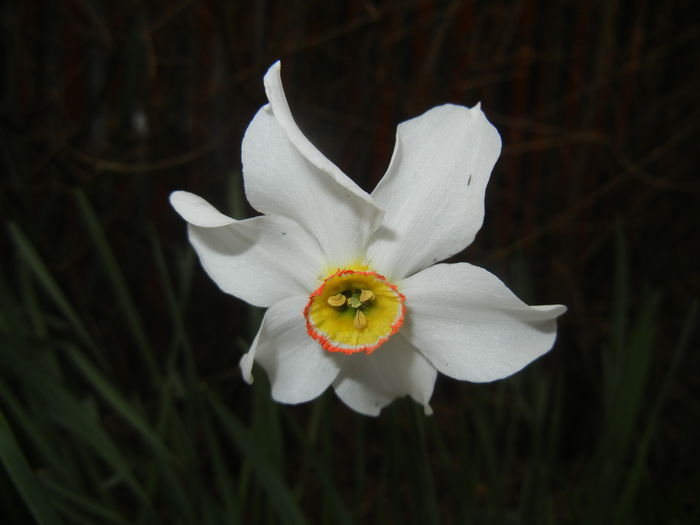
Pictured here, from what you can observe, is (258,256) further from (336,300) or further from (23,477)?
(23,477)

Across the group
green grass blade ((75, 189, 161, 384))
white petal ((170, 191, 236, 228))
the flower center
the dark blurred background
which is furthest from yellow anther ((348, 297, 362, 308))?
the dark blurred background

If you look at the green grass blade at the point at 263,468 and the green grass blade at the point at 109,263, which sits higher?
the green grass blade at the point at 109,263

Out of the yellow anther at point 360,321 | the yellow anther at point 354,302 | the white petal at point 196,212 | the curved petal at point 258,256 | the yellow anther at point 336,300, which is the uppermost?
the white petal at point 196,212

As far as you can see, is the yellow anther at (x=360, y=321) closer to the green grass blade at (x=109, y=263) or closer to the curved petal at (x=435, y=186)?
the curved petal at (x=435, y=186)

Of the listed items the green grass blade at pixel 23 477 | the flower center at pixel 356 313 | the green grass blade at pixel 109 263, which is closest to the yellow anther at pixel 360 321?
the flower center at pixel 356 313

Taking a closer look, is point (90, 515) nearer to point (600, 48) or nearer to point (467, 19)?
point (467, 19)

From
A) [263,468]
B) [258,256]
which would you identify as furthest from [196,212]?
[263,468]
